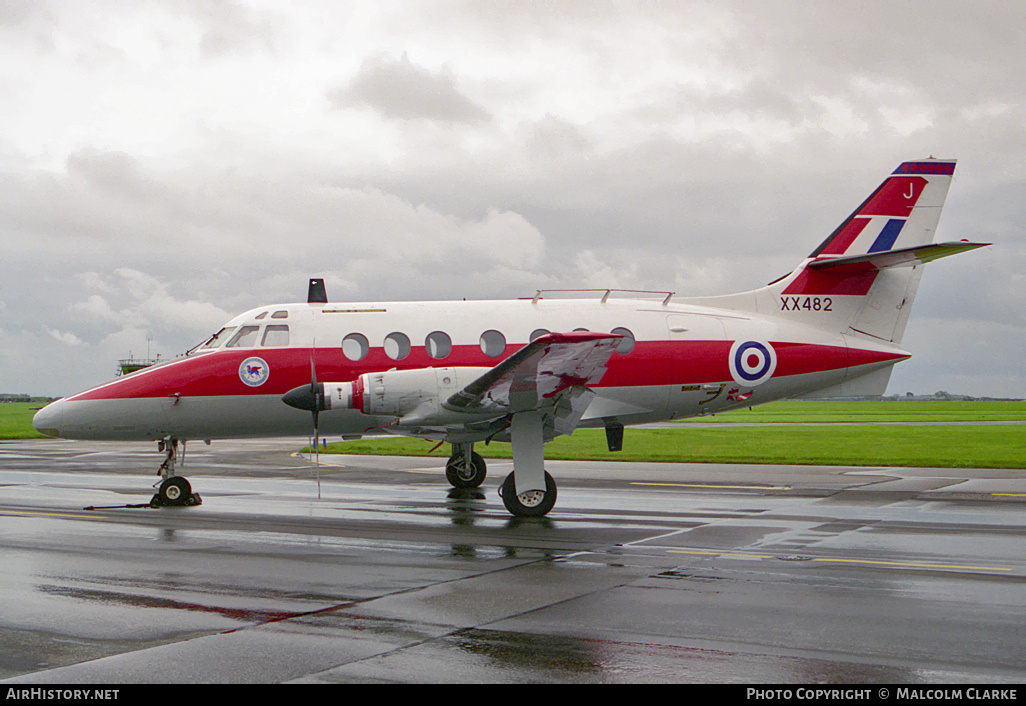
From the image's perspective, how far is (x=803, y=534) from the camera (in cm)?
1237

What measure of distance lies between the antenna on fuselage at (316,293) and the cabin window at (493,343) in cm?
345

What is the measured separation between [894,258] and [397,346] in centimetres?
991

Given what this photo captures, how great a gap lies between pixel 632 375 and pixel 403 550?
250 inches

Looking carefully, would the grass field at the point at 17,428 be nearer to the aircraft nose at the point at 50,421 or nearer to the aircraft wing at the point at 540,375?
the aircraft nose at the point at 50,421

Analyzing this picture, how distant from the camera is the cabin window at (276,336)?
15.9 meters

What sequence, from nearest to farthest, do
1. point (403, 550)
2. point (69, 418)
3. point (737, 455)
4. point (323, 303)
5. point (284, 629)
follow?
1. point (284, 629)
2. point (403, 550)
3. point (69, 418)
4. point (323, 303)
5. point (737, 455)

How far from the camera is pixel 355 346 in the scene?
1579 centimetres

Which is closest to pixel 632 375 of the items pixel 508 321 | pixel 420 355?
pixel 508 321

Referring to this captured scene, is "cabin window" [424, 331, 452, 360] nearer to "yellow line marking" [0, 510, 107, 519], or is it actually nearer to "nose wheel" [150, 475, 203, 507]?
"nose wheel" [150, 475, 203, 507]

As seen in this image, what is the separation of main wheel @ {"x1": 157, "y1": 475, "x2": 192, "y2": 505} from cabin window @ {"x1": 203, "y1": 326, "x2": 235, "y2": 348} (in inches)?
106

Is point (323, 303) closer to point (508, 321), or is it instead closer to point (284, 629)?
point (508, 321)

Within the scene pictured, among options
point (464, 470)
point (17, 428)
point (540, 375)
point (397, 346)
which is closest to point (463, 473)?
point (464, 470)

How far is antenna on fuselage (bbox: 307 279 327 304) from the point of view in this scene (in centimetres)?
1662

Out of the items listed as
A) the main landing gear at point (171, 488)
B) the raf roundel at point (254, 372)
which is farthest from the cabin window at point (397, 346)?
the main landing gear at point (171, 488)
